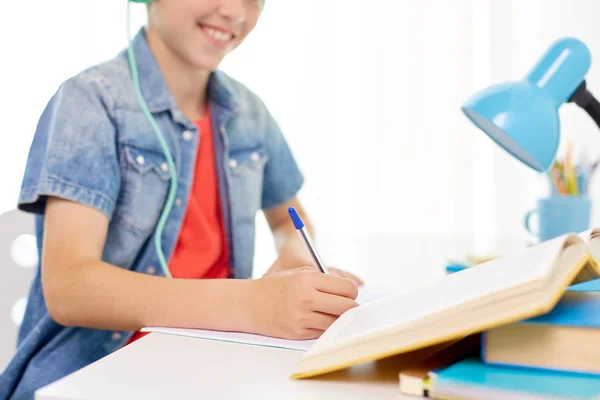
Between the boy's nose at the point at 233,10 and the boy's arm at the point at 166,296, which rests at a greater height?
the boy's nose at the point at 233,10

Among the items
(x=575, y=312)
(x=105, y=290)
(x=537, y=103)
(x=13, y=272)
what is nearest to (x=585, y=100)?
(x=537, y=103)

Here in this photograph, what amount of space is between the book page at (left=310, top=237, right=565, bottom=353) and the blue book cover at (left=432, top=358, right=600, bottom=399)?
1.6 inches

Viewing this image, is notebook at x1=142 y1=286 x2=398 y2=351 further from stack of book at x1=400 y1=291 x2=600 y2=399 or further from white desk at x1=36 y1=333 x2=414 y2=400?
stack of book at x1=400 y1=291 x2=600 y2=399

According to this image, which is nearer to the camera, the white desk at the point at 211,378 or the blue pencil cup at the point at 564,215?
the white desk at the point at 211,378

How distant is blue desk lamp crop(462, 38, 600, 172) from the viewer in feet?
2.11

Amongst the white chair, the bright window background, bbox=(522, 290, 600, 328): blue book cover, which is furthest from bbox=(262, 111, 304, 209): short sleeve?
the bright window background

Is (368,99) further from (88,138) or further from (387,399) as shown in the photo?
(387,399)

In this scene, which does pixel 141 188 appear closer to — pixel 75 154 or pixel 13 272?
pixel 75 154

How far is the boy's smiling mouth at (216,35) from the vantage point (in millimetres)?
969

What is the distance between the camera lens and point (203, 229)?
102 centimetres

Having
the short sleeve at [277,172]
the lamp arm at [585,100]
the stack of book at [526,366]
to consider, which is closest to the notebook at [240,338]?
the stack of book at [526,366]

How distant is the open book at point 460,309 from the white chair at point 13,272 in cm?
63

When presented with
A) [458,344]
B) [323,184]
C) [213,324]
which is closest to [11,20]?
[323,184]

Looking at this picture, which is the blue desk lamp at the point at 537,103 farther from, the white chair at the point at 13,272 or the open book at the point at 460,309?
the white chair at the point at 13,272
